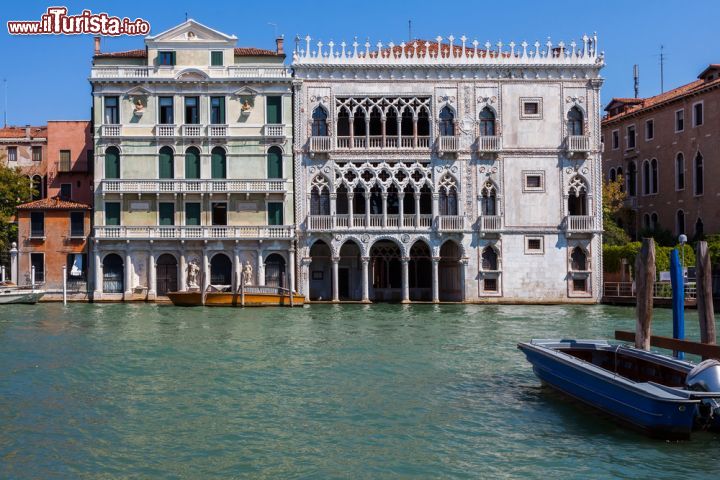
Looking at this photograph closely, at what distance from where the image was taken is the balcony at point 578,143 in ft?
126

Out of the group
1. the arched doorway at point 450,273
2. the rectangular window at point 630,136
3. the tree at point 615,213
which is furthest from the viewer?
the rectangular window at point 630,136

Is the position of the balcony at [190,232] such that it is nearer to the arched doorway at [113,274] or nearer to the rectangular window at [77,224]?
the arched doorway at [113,274]

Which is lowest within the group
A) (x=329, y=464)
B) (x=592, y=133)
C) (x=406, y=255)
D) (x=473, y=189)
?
(x=329, y=464)

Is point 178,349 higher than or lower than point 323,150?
lower

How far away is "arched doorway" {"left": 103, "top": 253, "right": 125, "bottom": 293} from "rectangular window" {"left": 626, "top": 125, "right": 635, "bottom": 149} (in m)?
26.6

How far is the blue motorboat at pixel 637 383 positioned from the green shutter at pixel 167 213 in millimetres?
25365

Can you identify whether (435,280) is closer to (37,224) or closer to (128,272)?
(128,272)

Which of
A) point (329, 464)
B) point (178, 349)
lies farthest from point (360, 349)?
point (329, 464)

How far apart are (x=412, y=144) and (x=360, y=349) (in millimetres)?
18836

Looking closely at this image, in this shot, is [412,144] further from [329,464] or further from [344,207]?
[329,464]

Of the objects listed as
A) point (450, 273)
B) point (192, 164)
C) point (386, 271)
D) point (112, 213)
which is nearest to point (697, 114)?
point (450, 273)

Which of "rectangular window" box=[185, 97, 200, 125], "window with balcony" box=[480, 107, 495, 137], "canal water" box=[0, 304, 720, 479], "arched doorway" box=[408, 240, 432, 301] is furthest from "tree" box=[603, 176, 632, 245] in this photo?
"rectangular window" box=[185, 97, 200, 125]

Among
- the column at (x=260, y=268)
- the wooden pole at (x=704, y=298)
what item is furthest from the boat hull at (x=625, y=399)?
the column at (x=260, y=268)

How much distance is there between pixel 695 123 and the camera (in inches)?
1615
